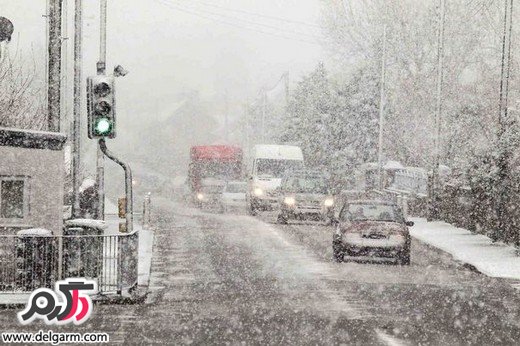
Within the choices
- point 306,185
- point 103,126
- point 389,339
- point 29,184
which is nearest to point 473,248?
point 306,185

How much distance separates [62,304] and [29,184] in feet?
13.3

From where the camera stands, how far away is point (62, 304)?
14922mm

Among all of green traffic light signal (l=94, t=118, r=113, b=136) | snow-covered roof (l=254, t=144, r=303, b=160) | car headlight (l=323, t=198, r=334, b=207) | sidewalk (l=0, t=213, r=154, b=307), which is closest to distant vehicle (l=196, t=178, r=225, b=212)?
snow-covered roof (l=254, t=144, r=303, b=160)

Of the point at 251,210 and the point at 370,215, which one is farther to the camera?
the point at 251,210

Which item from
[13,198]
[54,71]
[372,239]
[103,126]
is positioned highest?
[54,71]

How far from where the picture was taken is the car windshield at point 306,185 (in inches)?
1479

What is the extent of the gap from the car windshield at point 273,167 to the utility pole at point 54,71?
24.4 m

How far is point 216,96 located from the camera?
161 metres

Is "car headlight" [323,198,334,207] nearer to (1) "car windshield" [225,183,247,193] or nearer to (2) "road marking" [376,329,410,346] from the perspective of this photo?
(1) "car windshield" [225,183,247,193]

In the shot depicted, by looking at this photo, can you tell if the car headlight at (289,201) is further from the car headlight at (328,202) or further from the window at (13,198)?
the window at (13,198)

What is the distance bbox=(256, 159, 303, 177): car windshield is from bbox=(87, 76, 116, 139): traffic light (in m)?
26.5

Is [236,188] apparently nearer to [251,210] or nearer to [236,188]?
[236,188]

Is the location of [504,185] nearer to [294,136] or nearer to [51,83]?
[51,83]

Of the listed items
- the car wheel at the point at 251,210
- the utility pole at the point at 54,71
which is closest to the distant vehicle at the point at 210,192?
the car wheel at the point at 251,210
